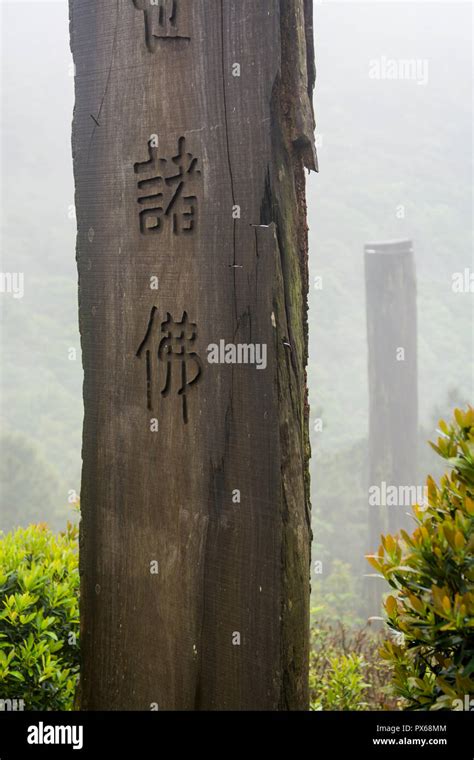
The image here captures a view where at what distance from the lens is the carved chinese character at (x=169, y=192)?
81.9 inches

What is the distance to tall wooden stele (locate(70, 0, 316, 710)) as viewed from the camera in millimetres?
1980

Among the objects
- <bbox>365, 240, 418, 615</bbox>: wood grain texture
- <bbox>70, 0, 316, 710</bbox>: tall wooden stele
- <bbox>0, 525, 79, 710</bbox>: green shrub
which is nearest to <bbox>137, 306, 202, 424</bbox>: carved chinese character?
<bbox>70, 0, 316, 710</bbox>: tall wooden stele

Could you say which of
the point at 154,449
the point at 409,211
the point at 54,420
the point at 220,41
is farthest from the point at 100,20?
the point at 409,211

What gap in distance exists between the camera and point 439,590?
5.61ft

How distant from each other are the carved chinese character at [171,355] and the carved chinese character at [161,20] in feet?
2.25

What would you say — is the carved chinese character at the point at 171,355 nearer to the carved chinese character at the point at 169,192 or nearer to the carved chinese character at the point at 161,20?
the carved chinese character at the point at 169,192

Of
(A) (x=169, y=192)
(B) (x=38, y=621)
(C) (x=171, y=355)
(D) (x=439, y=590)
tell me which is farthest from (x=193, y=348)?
(B) (x=38, y=621)

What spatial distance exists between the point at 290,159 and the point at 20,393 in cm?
909

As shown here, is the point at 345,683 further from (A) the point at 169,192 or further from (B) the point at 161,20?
(B) the point at 161,20

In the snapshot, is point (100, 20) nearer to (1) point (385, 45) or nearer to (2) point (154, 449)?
(2) point (154, 449)

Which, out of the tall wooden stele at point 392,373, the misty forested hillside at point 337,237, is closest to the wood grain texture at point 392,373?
the tall wooden stele at point 392,373

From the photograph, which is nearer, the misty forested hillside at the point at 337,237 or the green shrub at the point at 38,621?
the green shrub at the point at 38,621

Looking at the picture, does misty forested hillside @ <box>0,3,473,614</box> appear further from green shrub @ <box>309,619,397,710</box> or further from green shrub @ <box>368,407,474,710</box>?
green shrub @ <box>368,407,474,710</box>
